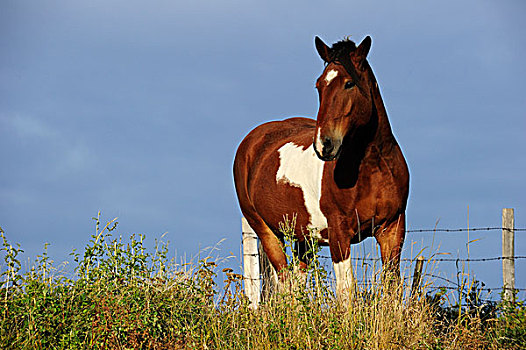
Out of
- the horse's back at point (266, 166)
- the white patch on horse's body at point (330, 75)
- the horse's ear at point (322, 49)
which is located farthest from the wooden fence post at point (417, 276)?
the horse's ear at point (322, 49)

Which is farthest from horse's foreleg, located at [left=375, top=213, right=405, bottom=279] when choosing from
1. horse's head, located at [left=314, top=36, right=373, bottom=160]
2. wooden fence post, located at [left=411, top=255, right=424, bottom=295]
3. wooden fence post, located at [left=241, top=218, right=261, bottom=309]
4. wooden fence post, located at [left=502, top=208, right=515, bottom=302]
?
wooden fence post, located at [left=241, top=218, right=261, bottom=309]

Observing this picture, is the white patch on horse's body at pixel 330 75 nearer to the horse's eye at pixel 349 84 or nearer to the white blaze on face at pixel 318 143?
the horse's eye at pixel 349 84

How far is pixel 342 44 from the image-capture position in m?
6.17

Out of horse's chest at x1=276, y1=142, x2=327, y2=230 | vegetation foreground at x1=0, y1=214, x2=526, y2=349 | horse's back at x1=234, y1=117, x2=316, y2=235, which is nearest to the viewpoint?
vegetation foreground at x1=0, y1=214, x2=526, y2=349

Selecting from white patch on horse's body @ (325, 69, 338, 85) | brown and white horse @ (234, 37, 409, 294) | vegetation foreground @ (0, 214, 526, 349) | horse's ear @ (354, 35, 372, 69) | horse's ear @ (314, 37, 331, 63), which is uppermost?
horse's ear @ (314, 37, 331, 63)

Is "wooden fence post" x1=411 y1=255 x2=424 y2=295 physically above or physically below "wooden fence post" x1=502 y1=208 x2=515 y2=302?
below

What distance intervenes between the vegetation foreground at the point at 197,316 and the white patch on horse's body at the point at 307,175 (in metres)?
1.17

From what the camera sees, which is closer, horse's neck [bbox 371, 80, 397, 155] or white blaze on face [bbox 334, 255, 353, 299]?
white blaze on face [bbox 334, 255, 353, 299]

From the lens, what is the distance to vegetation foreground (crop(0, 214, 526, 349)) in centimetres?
515

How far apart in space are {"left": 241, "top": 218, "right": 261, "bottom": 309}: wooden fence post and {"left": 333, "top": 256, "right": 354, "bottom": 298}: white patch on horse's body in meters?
2.89

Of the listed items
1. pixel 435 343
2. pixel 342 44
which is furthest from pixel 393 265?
pixel 342 44

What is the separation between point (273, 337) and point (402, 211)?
2.14 m

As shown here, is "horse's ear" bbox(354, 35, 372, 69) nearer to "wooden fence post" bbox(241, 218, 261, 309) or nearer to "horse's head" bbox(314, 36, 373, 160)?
"horse's head" bbox(314, 36, 373, 160)

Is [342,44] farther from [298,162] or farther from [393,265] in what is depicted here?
[393,265]
